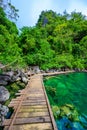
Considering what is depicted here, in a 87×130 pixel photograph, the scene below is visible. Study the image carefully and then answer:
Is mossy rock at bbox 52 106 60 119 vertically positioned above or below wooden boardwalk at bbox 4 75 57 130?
below

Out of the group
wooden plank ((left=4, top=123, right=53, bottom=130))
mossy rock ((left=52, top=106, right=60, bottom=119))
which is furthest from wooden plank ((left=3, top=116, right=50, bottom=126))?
mossy rock ((left=52, top=106, right=60, bottom=119))

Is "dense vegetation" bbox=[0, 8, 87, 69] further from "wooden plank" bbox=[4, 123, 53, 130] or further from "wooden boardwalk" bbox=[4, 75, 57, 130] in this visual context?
"wooden plank" bbox=[4, 123, 53, 130]

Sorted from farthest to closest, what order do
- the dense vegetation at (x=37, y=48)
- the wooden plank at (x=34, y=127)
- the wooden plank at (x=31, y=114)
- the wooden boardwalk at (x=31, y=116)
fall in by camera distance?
the dense vegetation at (x=37, y=48), the wooden plank at (x=31, y=114), the wooden boardwalk at (x=31, y=116), the wooden plank at (x=34, y=127)

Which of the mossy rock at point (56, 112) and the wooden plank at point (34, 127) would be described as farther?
the mossy rock at point (56, 112)

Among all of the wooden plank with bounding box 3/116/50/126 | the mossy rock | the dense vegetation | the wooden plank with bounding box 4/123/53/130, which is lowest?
the mossy rock

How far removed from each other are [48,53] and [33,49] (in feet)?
7.84

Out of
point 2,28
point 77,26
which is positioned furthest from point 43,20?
point 2,28

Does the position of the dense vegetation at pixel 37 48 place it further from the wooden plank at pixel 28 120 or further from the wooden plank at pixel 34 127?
the wooden plank at pixel 34 127

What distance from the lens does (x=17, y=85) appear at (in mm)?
13180

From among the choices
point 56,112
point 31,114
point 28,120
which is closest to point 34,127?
point 28,120

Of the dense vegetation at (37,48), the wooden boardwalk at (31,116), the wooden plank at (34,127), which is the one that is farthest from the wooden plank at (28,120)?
the dense vegetation at (37,48)

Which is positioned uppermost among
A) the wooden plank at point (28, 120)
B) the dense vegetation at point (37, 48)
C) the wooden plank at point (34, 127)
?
the dense vegetation at point (37, 48)

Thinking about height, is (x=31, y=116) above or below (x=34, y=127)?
above

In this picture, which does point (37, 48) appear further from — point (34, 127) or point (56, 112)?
point (34, 127)
